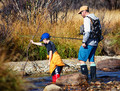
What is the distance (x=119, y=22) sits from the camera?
13.4m

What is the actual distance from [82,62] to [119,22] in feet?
25.1

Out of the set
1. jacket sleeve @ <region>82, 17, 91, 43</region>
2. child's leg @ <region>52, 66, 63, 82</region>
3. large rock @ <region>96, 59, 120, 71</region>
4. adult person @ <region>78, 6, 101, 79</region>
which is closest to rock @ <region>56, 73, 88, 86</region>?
child's leg @ <region>52, 66, 63, 82</region>

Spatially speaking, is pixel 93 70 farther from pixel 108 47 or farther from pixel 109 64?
pixel 108 47

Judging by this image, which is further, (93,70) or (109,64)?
(109,64)

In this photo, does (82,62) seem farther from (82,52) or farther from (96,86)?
(96,86)

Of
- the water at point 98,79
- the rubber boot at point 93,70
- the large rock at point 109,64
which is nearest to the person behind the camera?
the water at point 98,79

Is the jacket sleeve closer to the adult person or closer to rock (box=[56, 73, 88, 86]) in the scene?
the adult person

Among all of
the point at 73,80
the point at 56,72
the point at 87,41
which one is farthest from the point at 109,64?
the point at 56,72

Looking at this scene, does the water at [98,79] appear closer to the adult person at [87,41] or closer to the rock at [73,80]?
the rock at [73,80]

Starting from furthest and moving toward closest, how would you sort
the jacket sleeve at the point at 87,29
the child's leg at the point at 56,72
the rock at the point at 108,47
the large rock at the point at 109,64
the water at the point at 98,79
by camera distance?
the rock at the point at 108,47, the large rock at the point at 109,64, the water at the point at 98,79, the child's leg at the point at 56,72, the jacket sleeve at the point at 87,29

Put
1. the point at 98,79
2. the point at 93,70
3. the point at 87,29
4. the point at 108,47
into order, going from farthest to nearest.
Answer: the point at 108,47
the point at 98,79
the point at 93,70
the point at 87,29

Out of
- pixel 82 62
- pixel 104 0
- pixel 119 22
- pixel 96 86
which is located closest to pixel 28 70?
pixel 82 62

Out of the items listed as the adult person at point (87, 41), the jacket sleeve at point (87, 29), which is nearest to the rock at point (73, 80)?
the adult person at point (87, 41)

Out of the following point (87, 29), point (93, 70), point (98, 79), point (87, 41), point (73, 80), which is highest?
point (87, 29)
